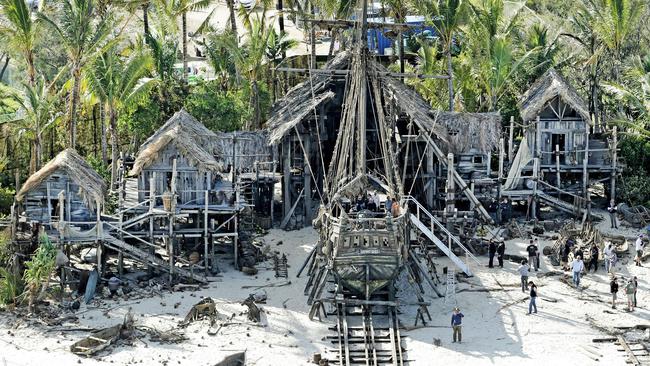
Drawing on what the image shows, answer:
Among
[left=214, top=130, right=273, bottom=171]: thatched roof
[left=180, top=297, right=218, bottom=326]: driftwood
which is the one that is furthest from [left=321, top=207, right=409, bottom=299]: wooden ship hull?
[left=214, top=130, right=273, bottom=171]: thatched roof

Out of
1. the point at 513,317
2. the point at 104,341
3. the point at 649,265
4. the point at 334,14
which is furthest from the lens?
the point at 334,14

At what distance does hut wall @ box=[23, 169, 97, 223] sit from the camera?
1535 inches

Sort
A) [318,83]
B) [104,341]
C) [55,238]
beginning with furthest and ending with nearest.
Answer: [318,83] → [55,238] → [104,341]

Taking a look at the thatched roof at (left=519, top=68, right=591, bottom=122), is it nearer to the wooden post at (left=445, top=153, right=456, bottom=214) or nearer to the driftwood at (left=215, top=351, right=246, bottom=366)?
the wooden post at (left=445, top=153, right=456, bottom=214)

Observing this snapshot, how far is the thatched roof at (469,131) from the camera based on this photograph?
155 ft

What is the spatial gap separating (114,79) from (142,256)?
9.39 m

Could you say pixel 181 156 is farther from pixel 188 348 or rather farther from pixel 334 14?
pixel 334 14

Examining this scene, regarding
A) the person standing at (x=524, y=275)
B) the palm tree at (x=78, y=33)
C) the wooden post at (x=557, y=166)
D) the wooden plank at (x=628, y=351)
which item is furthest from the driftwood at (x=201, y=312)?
the wooden post at (x=557, y=166)

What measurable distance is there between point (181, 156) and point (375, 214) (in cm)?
739

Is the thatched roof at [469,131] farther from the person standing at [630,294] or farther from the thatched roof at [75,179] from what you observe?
the thatched roof at [75,179]

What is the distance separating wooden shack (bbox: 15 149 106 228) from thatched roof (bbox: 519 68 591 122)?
60.1 feet

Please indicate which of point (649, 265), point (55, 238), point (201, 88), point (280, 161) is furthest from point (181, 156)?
point (649, 265)

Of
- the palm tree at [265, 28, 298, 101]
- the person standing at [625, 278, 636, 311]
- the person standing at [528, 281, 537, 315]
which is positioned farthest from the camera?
the palm tree at [265, 28, 298, 101]

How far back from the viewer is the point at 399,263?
34.9 metres
